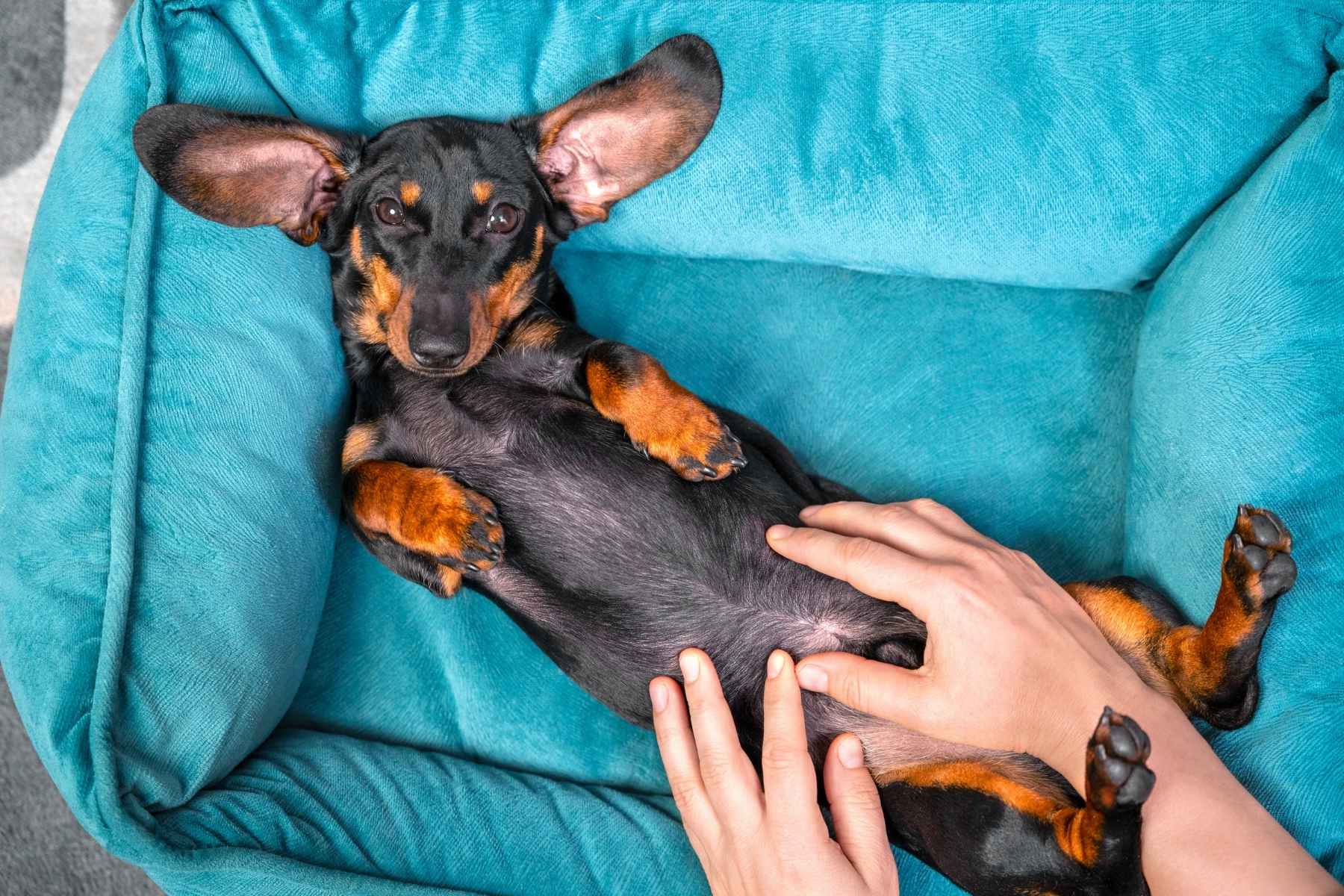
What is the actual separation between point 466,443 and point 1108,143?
159 cm

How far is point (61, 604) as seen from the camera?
184 cm

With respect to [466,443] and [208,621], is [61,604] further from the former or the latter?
[466,443]

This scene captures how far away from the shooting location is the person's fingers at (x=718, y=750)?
1.76 meters

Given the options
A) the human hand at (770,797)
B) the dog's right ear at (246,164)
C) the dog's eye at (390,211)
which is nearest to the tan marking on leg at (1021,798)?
the human hand at (770,797)

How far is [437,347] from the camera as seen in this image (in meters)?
1.77

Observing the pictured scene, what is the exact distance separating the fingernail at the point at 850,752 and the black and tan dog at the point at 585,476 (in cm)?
6

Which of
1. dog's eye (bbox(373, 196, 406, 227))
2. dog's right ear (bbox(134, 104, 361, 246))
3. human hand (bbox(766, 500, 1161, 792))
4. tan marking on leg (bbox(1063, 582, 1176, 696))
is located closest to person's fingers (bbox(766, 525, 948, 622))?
human hand (bbox(766, 500, 1161, 792))

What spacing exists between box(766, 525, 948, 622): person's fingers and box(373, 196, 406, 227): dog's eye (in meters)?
1.00

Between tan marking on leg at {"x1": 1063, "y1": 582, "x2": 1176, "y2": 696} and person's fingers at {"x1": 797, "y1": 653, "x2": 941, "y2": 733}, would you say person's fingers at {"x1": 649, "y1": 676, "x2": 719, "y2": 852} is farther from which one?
tan marking on leg at {"x1": 1063, "y1": 582, "x2": 1176, "y2": 696}

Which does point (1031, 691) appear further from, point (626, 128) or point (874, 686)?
point (626, 128)

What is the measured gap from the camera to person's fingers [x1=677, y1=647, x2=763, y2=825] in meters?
1.76

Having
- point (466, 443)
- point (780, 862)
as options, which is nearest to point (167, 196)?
point (466, 443)

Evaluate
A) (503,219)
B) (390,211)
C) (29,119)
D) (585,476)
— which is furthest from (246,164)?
(29,119)

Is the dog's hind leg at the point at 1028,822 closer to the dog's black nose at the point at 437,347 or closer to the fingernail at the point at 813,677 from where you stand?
the fingernail at the point at 813,677
